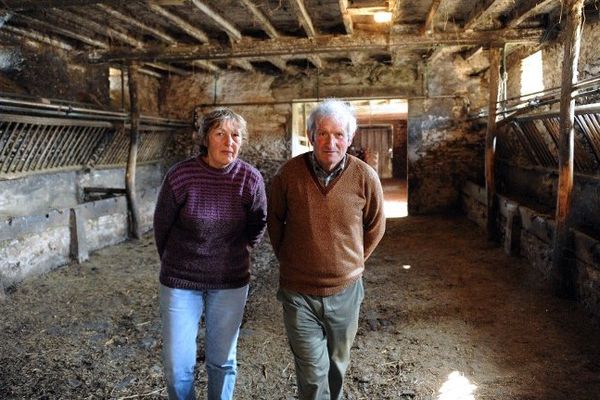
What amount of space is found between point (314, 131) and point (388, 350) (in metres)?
2.02

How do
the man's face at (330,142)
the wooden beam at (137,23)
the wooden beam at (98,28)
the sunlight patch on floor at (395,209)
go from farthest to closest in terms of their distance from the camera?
the sunlight patch on floor at (395,209) → the wooden beam at (98,28) → the wooden beam at (137,23) → the man's face at (330,142)

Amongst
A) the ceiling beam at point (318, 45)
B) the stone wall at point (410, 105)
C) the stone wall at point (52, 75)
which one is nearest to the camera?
the stone wall at point (52, 75)

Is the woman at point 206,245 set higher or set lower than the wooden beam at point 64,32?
lower

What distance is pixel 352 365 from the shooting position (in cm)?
312

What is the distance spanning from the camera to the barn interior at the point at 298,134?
3.64 metres

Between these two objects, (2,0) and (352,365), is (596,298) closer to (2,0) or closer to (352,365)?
(352,365)

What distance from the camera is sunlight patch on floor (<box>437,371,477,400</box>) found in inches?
106

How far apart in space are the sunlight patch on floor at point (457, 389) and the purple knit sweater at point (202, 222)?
1527 mm

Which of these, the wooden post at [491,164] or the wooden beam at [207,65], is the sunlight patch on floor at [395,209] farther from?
the wooden beam at [207,65]

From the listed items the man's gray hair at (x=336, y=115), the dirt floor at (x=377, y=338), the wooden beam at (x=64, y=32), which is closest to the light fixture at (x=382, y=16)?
the dirt floor at (x=377, y=338)

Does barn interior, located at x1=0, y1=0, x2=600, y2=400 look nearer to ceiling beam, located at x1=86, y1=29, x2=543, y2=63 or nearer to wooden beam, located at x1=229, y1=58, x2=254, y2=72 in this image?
ceiling beam, located at x1=86, y1=29, x2=543, y2=63

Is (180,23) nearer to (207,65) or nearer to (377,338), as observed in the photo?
(207,65)

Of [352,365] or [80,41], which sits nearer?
[352,365]

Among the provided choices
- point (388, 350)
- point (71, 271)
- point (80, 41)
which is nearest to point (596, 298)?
point (388, 350)
